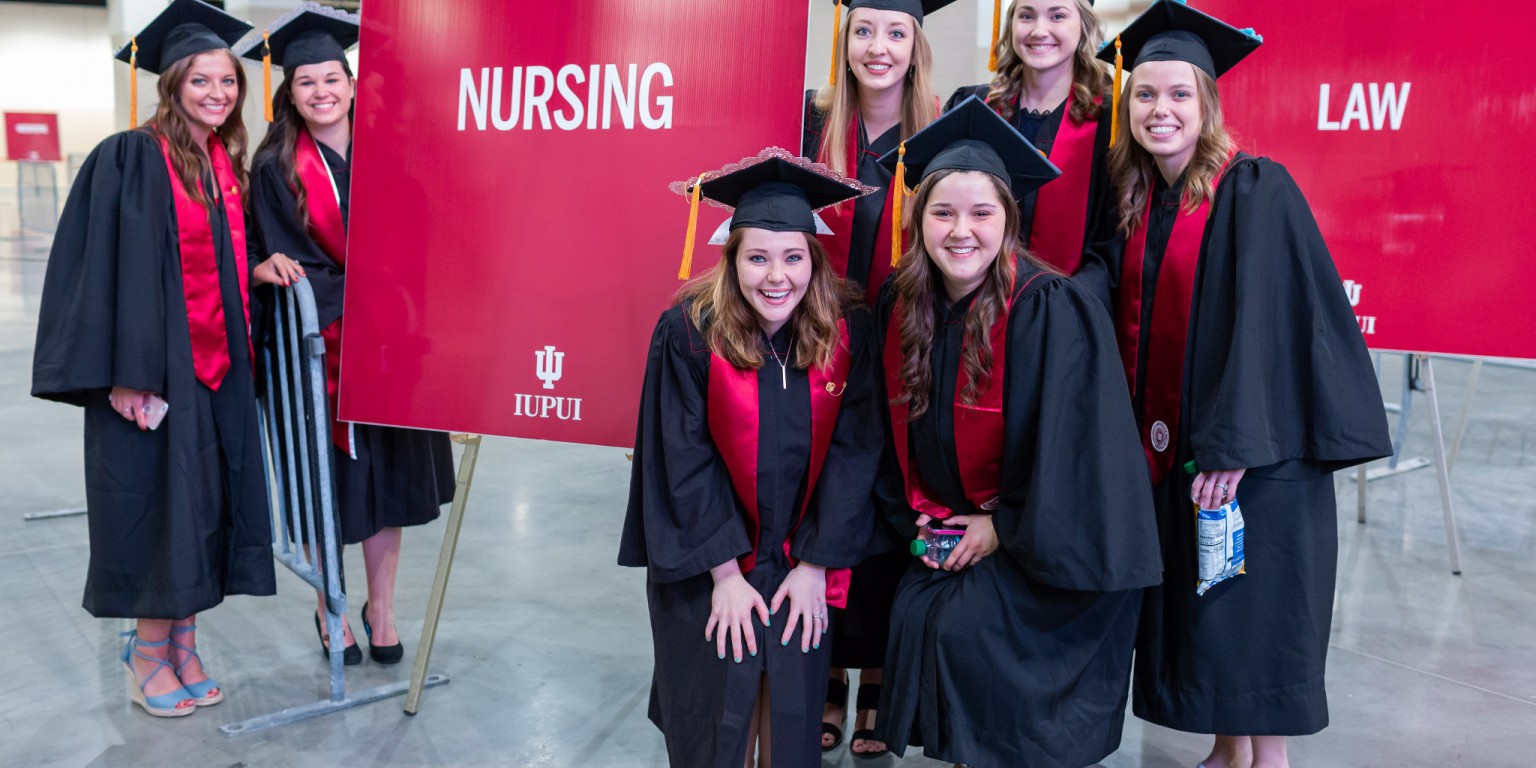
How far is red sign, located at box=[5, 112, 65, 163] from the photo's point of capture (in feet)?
73.2

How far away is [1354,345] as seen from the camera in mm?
2639

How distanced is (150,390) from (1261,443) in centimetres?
275

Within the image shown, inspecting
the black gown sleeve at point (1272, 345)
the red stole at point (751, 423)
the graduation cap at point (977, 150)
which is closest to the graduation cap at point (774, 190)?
the graduation cap at point (977, 150)

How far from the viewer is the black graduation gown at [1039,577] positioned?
2.43 m

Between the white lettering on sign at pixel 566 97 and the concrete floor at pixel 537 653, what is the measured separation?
66.0 inches

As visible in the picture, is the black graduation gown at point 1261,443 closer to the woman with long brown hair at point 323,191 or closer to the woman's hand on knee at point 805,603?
the woman's hand on knee at point 805,603

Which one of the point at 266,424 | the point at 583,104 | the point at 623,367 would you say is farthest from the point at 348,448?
the point at 583,104

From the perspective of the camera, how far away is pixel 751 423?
259 cm

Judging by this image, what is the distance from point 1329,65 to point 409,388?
301cm

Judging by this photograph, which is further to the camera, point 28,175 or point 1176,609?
point 28,175

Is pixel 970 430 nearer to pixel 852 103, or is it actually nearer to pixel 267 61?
pixel 852 103

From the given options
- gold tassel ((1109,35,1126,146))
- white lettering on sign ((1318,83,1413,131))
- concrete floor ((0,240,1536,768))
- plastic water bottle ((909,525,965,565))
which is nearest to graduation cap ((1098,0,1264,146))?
gold tassel ((1109,35,1126,146))

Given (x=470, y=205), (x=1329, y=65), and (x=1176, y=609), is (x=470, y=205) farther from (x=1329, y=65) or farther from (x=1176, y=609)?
(x=1329, y=65)

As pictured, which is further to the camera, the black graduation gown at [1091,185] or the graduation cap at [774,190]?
the black graduation gown at [1091,185]
